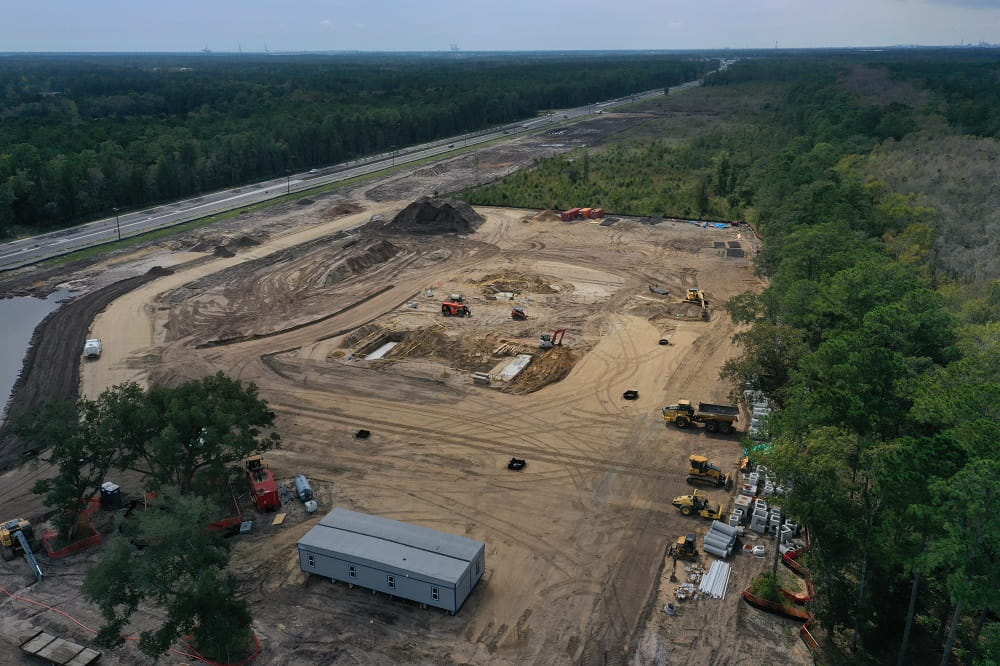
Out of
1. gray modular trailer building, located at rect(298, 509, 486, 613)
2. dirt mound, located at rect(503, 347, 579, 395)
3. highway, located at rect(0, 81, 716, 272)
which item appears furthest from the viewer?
highway, located at rect(0, 81, 716, 272)

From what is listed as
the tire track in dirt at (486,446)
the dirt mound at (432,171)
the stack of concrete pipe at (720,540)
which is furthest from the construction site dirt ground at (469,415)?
the dirt mound at (432,171)

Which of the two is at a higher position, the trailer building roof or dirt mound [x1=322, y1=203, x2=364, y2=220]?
dirt mound [x1=322, y1=203, x2=364, y2=220]

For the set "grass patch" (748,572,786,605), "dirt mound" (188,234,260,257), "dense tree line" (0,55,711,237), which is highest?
"dense tree line" (0,55,711,237)

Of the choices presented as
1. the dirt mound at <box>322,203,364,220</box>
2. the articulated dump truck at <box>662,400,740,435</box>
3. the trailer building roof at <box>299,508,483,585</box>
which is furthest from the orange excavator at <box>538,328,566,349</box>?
the dirt mound at <box>322,203,364,220</box>

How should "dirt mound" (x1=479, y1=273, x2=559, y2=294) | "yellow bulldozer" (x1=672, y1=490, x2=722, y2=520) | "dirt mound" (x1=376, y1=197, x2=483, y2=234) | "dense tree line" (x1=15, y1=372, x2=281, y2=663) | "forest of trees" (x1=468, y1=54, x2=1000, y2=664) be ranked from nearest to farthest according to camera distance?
"forest of trees" (x1=468, y1=54, x2=1000, y2=664)
"dense tree line" (x1=15, y1=372, x2=281, y2=663)
"yellow bulldozer" (x1=672, y1=490, x2=722, y2=520)
"dirt mound" (x1=479, y1=273, x2=559, y2=294)
"dirt mound" (x1=376, y1=197, x2=483, y2=234)

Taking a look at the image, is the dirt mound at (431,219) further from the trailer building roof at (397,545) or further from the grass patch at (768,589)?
the grass patch at (768,589)

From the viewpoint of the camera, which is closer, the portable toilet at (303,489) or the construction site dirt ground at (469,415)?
the construction site dirt ground at (469,415)

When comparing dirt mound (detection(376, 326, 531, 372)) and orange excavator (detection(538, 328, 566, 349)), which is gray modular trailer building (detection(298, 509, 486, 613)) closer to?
dirt mound (detection(376, 326, 531, 372))

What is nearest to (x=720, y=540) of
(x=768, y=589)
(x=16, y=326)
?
(x=768, y=589)
